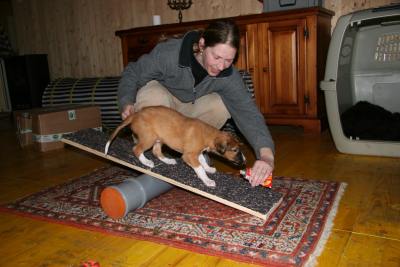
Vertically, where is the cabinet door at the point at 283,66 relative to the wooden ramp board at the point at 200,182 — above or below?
above

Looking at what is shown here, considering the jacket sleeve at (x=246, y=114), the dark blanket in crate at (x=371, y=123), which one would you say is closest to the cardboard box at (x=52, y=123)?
the jacket sleeve at (x=246, y=114)

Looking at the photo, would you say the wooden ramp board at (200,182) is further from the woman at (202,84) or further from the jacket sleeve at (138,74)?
the jacket sleeve at (138,74)

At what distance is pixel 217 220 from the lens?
1944 millimetres

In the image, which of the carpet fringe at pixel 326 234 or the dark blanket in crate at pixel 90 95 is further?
the dark blanket in crate at pixel 90 95

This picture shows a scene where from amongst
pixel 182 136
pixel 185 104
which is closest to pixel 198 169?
pixel 182 136

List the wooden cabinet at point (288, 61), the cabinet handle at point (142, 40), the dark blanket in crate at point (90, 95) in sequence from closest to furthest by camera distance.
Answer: the wooden cabinet at point (288, 61)
the dark blanket in crate at point (90, 95)
the cabinet handle at point (142, 40)

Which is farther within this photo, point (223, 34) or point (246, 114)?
point (246, 114)

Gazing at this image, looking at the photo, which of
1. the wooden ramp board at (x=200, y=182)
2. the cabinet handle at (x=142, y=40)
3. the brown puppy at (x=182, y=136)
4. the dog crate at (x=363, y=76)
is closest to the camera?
the wooden ramp board at (x=200, y=182)

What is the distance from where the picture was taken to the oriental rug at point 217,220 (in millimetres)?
1625

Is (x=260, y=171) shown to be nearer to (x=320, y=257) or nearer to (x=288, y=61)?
(x=320, y=257)

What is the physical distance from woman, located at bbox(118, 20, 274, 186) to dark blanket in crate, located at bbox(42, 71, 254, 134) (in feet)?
6.58

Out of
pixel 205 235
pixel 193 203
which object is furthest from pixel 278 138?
pixel 205 235

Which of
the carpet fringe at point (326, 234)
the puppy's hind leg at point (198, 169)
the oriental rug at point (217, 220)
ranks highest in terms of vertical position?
the puppy's hind leg at point (198, 169)

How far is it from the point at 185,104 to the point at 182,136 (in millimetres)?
533
